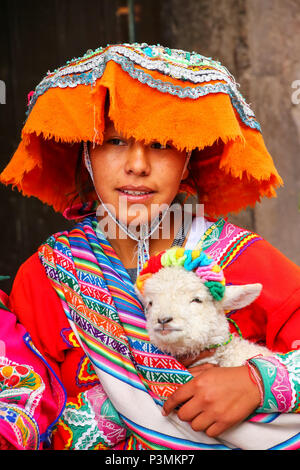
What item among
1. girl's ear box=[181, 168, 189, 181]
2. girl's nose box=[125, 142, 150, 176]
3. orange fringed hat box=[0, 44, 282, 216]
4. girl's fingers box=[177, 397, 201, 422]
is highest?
orange fringed hat box=[0, 44, 282, 216]

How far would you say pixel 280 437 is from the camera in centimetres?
142

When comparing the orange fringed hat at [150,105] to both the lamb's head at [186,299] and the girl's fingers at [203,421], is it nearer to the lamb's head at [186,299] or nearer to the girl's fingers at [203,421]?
the lamb's head at [186,299]

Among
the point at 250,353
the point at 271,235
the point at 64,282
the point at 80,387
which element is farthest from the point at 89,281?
the point at 271,235

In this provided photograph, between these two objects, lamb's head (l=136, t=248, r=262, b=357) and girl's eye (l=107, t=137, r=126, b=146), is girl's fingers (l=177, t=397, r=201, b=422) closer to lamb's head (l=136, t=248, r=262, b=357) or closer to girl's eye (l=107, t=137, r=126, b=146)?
lamb's head (l=136, t=248, r=262, b=357)

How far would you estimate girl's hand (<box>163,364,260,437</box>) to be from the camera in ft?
4.52

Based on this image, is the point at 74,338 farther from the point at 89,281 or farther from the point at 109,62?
the point at 109,62

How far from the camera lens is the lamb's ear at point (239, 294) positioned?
1.40 metres

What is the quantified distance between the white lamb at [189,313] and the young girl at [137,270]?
0.19 ft

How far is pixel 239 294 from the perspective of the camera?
1407mm

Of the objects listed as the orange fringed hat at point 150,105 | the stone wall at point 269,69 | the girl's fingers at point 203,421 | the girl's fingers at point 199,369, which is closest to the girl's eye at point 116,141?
the orange fringed hat at point 150,105

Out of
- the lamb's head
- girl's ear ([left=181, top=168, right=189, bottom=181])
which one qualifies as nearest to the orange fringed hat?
girl's ear ([left=181, top=168, right=189, bottom=181])

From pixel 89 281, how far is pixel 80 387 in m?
0.29

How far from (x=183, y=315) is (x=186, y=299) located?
1.7 inches

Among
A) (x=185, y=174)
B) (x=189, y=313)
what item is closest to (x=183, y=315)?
(x=189, y=313)
